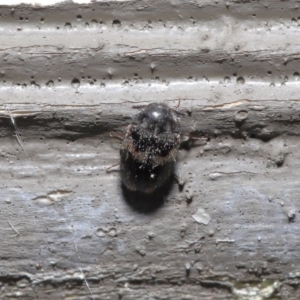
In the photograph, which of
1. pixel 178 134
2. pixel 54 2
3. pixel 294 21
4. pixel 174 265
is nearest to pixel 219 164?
pixel 178 134

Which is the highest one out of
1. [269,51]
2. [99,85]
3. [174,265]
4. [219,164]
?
[269,51]

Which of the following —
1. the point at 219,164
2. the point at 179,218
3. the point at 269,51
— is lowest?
the point at 179,218

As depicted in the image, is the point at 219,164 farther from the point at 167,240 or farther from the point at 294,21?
the point at 294,21

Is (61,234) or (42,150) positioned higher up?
(42,150)

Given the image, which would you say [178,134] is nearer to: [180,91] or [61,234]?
[180,91]

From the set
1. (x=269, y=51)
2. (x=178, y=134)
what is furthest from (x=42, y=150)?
(x=269, y=51)

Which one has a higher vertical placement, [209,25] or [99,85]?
[209,25]
